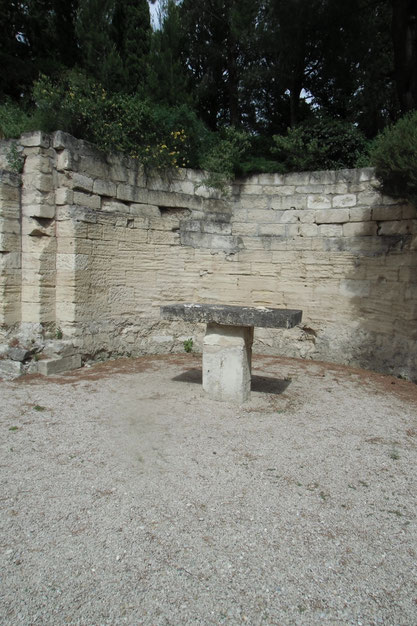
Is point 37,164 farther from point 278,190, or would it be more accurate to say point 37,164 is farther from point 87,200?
point 278,190

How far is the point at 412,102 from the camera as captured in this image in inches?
305

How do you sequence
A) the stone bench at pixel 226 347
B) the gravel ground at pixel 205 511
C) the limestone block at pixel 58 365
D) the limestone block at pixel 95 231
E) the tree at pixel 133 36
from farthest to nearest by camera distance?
1. the tree at pixel 133 36
2. the limestone block at pixel 95 231
3. the limestone block at pixel 58 365
4. the stone bench at pixel 226 347
5. the gravel ground at pixel 205 511

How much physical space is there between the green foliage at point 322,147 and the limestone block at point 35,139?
13.0ft

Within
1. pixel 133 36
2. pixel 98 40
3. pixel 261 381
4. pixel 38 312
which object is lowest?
pixel 261 381

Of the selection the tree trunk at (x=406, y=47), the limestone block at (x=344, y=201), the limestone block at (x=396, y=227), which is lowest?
the limestone block at (x=396, y=227)

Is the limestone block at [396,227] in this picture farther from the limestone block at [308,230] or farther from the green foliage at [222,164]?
the green foliage at [222,164]

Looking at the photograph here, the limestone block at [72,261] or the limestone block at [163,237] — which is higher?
the limestone block at [163,237]

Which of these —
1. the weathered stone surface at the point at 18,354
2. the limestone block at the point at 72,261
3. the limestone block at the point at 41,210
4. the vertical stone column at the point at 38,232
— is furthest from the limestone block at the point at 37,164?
the weathered stone surface at the point at 18,354

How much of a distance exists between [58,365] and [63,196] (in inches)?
95.7

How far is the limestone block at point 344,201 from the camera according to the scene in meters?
7.09

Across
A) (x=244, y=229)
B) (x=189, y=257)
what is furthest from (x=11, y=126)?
(x=244, y=229)

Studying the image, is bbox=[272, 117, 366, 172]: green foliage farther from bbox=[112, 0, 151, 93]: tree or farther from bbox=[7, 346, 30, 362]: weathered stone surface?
bbox=[7, 346, 30, 362]: weathered stone surface

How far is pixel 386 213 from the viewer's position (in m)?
6.70

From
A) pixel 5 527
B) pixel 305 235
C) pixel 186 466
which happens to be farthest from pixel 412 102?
pixel 5 527
